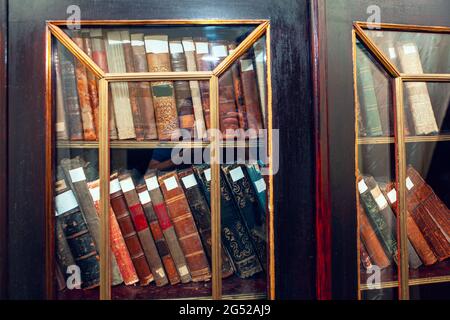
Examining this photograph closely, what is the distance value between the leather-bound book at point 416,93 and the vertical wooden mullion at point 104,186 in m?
0.88

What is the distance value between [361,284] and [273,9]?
83 cm

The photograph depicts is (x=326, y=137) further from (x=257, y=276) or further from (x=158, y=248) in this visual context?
(x=158, y=248)

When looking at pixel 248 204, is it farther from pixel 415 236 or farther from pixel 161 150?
pixel 415 236

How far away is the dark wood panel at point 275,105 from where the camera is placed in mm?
915

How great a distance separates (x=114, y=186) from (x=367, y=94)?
2.57 feet

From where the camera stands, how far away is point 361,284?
3.28ft

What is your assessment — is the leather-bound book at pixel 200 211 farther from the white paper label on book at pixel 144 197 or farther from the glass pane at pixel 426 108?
the glass pane at pixel 426 108

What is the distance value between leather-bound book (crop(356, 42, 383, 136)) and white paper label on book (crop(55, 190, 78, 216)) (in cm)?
87

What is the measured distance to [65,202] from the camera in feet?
3.15

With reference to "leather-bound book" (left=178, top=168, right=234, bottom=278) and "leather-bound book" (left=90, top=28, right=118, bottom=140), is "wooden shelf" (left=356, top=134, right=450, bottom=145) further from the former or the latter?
"leather-bound book" (left=90, top=28, right=118, bottom=140)

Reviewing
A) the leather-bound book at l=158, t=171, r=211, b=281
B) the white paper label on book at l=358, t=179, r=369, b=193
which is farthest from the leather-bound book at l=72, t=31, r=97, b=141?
the white paper label on book at l=358, t=179, r=369, b=193

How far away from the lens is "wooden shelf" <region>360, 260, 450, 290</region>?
1015 mm

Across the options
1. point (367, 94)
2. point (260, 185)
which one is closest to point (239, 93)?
point (260, 185)

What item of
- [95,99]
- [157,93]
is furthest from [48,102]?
[157,93]
